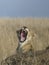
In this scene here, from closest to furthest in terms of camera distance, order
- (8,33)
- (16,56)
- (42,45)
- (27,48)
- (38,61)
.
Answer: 1. (38,61)
2. (16,56)
3. (27,48)
4. (42,45)
5. (8,33)

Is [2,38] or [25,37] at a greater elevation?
[25,37]

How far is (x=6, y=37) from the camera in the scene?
1141 centimetres

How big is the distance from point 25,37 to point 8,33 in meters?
4.29

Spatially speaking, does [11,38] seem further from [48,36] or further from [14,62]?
[14,62]

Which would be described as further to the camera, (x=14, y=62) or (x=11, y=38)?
(x=11, y=38)

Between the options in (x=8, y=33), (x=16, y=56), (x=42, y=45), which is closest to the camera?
(x=16, y=56)

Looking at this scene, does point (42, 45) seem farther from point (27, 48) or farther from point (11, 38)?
point (27, 48)

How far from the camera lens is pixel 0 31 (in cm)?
1263

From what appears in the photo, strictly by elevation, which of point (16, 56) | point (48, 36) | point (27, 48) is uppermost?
point (16, 56)

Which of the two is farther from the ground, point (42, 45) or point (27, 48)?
point (27, 48)

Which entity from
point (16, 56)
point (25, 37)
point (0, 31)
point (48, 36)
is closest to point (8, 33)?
point (0, 31)

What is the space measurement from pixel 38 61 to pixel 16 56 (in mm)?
524

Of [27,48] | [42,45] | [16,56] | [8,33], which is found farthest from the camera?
[8,33]

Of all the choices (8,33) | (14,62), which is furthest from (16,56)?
(8,33)
